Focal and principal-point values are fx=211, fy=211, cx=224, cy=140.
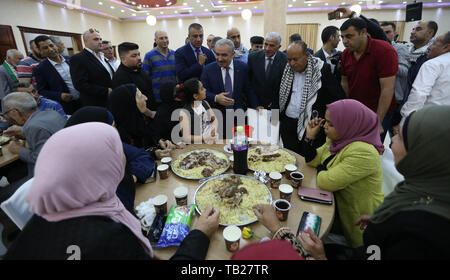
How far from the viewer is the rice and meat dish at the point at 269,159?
1.71m

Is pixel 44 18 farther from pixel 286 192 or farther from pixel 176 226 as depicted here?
pixel 286 192

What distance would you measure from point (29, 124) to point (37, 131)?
93 mm

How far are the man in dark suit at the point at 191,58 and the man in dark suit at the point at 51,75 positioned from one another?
1.89 m

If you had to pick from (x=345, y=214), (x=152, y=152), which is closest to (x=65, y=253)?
Answer: (x=152, y=152)

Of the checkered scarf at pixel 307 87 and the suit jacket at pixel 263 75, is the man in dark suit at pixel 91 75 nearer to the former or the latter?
the suit jacket at pixel 263 75

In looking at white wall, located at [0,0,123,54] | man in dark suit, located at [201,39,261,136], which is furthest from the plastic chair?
white wall, located at [0,0,123,54]

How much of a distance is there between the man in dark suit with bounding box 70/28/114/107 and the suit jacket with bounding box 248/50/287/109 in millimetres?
2279

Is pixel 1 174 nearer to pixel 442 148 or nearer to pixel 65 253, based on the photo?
pixel 65 253

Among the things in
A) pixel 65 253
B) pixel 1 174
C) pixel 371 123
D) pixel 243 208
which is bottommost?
pixel 1 174

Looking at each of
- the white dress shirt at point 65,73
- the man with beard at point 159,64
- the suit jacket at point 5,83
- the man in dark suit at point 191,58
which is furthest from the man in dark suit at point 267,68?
the suit jacket at point 5,83

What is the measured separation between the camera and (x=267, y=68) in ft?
10.8

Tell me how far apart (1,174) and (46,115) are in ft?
4.73

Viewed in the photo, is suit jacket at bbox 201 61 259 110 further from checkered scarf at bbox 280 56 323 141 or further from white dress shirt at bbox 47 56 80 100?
white dress shirt at bbox 47 56 80 100

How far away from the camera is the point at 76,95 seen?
3.70 metres
